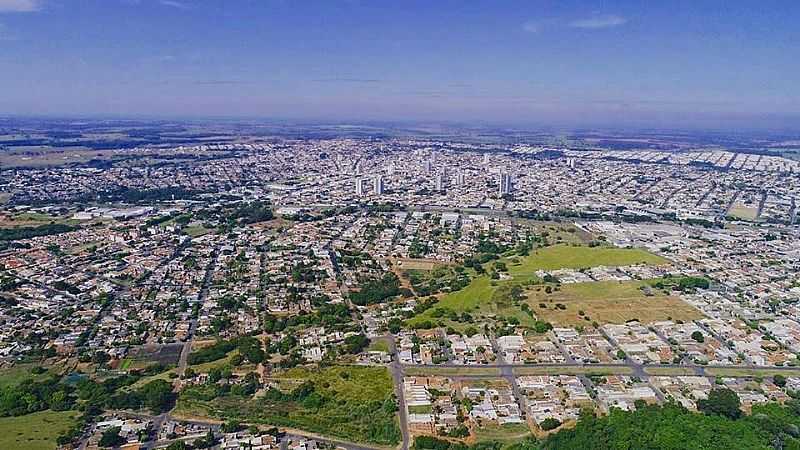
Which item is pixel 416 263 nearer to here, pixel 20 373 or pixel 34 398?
pixel 20 373

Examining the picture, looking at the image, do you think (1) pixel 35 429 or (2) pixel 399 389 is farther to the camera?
(2) pixel 399 389

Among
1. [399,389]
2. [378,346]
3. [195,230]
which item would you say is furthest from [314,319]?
[195,230]

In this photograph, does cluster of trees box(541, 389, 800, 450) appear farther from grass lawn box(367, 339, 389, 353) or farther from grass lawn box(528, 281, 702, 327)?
grass lawn box(367, 339, 389, 353)

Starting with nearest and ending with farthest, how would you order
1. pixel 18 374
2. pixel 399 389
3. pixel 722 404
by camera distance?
pixel 722 404
pixel 399 389
pixel 18 374

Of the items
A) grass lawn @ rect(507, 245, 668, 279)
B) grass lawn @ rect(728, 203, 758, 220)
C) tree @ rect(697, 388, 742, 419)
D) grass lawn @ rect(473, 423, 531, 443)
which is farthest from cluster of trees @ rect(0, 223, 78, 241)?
grass lawn @ rect(728, 203, 758, 220)

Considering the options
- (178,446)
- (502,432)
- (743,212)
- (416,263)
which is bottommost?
(502,432)

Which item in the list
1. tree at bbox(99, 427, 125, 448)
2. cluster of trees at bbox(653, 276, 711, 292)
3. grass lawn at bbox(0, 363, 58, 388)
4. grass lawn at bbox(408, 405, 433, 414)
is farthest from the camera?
cluster of trees at bbox(653, 276, 711, 292)
